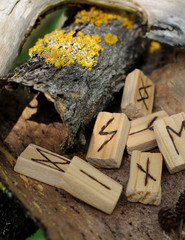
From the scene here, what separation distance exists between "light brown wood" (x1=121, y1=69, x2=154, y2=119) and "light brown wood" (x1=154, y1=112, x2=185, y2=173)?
28 centimetres

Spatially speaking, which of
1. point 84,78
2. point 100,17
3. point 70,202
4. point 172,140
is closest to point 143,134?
point 172,140

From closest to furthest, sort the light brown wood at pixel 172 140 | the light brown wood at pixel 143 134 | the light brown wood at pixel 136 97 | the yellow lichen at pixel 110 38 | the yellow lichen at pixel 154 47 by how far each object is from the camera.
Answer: the light brown wood at pixel 172 140 < the light brown wood at pixel 143 134 < the light brown wood at pixel 136 97 < the yellow lichen at pixel 110 38 < the yellow lichen at pixel 154 47

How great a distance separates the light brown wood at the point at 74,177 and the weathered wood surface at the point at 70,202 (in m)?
0.05

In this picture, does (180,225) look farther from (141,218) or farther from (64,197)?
(64,197)

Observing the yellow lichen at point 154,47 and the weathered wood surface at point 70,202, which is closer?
the weathered wood surface at point 70,202

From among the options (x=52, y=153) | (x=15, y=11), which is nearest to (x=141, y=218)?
(x=52, y=153)

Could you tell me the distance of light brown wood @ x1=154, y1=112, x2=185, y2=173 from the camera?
5.63ft

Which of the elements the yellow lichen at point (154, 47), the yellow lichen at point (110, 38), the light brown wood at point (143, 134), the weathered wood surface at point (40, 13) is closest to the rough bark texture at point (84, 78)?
the yellow lichen at point (110, 38)

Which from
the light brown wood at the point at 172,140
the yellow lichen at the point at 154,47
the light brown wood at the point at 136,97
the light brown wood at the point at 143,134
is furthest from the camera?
the yellow lichen at the point at 154,47

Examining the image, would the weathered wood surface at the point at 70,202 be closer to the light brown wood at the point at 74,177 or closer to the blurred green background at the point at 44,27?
the light brown wood at the point at 74,177

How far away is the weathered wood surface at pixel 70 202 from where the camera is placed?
52.9 inches

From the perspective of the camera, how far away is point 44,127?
2.15 m

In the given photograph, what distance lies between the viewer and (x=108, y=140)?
1.87 m

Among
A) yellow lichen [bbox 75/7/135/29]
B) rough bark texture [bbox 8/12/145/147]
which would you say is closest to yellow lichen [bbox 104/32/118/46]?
rough bark texture [bbox 8/12/145/147]
